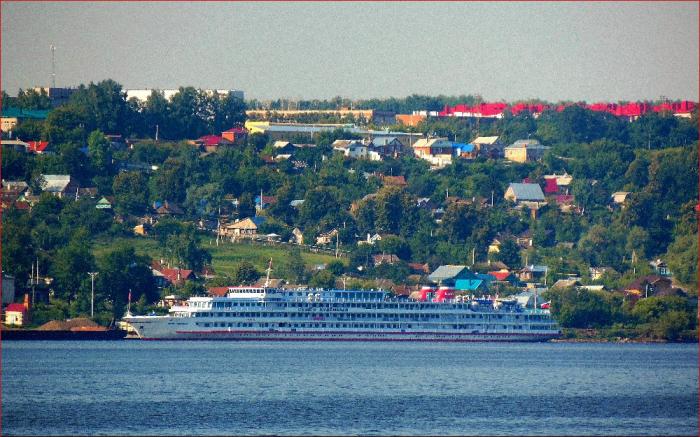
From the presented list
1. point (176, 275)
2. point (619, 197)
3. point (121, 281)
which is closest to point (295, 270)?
point (176, 275)

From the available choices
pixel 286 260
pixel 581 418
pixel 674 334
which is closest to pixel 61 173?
pixel 286 260

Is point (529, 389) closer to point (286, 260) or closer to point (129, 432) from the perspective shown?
point (129, 432)

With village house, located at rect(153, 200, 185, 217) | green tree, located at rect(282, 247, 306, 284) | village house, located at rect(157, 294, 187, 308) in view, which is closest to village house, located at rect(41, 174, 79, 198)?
village house, located at rect(153, 200, 185, 217)

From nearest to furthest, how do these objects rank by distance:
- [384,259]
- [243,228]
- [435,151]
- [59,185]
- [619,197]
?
[384,259] < [243,228] < [59,185] < [619,197] < [435,151]

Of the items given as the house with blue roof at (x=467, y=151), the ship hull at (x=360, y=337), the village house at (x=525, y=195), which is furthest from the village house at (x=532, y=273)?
the house with blue roof at (x=467, y=151)

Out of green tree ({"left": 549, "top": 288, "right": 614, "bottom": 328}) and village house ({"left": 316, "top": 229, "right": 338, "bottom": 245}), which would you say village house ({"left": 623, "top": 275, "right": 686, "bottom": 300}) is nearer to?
green tree ({"left": 549, "top": 288, "right": 614, "bottom": 328})

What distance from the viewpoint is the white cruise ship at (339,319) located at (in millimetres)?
108625

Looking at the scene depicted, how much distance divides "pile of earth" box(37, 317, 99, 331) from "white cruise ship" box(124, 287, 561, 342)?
2.77 m

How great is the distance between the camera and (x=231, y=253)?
13125cm

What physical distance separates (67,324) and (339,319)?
17.7 meters

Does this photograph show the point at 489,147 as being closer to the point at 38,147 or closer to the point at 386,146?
the point at 386,146

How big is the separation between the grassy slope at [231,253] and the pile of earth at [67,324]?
57.0ft

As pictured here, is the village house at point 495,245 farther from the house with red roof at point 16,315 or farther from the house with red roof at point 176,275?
the house with red roof at point 16,315

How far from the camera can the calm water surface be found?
59875 mm
